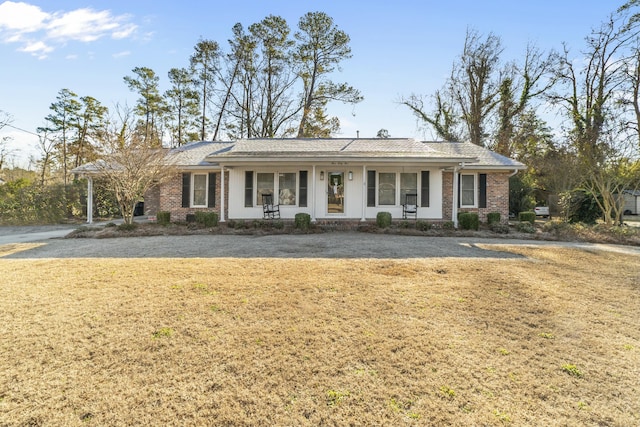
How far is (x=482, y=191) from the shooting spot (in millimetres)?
13602

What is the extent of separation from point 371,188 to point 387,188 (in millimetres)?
674

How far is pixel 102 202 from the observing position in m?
16.8

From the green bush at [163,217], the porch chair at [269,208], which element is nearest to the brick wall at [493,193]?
the porch chair at [269,208]

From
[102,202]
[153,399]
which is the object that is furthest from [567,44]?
[102,202]

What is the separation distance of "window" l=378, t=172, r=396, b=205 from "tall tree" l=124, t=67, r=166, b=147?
21.3 metres

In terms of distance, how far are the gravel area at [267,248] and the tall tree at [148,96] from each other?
19.9m

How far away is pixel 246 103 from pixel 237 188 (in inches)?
614

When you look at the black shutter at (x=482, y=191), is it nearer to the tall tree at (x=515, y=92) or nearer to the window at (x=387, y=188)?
the window at (x=387, y=188)

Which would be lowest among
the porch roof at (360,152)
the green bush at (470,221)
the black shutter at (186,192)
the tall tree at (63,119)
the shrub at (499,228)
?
the shrub at (499,228)

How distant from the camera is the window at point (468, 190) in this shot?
1369 centimetres

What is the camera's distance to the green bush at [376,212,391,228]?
11414mm

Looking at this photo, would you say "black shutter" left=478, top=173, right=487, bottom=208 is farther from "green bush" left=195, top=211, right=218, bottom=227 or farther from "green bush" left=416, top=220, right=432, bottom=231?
"green bush" left=195, top=211, right=218, bottom=227

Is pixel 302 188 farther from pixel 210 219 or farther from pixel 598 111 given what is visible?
pixel 598 111

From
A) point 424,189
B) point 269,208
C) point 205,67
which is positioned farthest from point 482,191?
point 205,67
